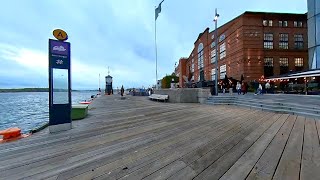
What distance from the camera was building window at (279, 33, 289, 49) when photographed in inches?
1694

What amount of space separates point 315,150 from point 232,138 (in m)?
1.81

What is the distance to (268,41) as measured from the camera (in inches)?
1670

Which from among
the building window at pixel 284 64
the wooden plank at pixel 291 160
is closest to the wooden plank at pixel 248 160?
the wooden plank at pixel 291 160

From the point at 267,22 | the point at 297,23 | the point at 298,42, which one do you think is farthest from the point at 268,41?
the point at 297,23

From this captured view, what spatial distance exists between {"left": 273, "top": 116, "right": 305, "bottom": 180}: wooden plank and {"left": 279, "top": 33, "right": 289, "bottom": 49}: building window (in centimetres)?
4618

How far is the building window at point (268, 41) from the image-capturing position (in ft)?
138

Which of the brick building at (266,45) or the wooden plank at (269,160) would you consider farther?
the brick building at (266,45)

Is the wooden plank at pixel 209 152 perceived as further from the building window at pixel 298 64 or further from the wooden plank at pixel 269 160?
the building window at pixel 298 64

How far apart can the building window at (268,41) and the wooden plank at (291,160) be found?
4325 centimetres

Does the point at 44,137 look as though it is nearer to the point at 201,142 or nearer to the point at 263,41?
the point at 201,142

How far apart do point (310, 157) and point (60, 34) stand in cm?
822

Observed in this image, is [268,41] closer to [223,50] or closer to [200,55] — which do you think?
[223,50]

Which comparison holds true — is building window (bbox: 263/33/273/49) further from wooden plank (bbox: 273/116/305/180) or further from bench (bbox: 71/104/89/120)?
bench (bbox: 71/104/89/120)

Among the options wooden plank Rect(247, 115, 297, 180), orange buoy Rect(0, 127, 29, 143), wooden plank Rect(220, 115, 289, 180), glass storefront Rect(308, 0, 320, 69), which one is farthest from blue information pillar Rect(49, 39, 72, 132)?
glass storefront Rect(308, 0, 320, 69)
